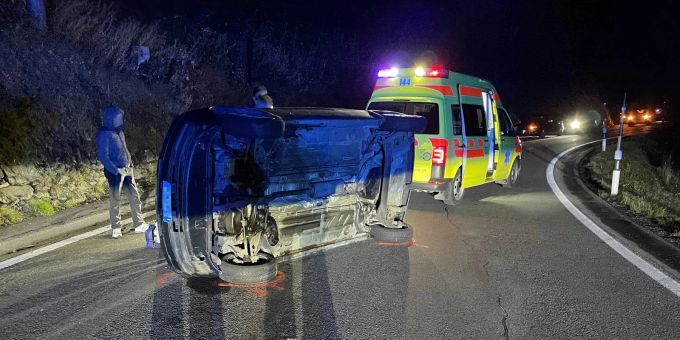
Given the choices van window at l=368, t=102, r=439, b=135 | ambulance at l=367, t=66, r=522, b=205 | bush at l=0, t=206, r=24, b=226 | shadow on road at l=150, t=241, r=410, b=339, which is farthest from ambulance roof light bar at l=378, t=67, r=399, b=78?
bush at l=0, t=206, r=24, b=226

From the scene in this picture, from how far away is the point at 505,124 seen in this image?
10.0 m

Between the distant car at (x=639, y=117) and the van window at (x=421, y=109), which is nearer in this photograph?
the van window at (x=421, y=109)

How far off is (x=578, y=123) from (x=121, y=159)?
34313 millimetres

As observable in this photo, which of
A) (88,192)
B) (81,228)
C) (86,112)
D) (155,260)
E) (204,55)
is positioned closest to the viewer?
(155,260)

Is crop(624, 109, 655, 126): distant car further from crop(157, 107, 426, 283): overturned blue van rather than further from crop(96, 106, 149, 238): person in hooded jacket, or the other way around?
crop(96, 106, 149, 238): person in hooded jacket

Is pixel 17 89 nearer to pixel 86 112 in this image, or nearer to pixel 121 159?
pixel 86 112

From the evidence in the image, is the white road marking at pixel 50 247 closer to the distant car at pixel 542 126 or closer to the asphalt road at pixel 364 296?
the asphalt road at pixel 364 296

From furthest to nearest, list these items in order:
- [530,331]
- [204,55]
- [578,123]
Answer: [578,123]
[204,55]
[530,331]

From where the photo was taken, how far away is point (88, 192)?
793 cm

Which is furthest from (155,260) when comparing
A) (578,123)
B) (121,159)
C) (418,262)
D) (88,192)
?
(578,123)

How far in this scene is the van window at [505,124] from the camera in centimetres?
987

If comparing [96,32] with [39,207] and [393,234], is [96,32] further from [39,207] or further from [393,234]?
[393,234]

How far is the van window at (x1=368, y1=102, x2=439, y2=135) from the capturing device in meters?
7.77

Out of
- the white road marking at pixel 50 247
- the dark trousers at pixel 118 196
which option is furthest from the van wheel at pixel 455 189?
the white road marking at pixel 50 247
